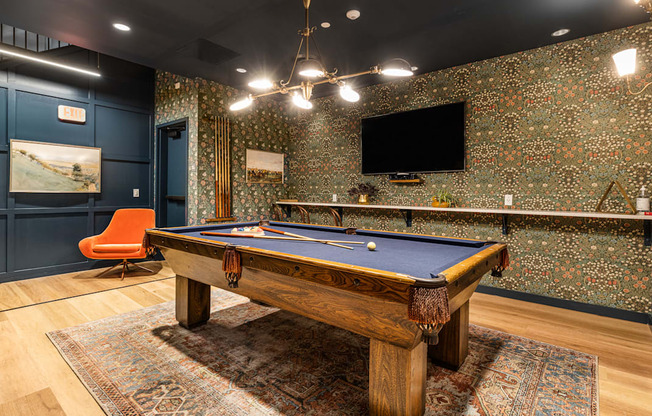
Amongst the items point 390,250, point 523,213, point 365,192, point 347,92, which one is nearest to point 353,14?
point 347,92

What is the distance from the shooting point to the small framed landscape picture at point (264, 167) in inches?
201

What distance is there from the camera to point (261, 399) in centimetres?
166

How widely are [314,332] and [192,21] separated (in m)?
3.13

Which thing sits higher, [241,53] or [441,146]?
[241,53]

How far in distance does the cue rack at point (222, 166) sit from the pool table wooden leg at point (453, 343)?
11.2ft

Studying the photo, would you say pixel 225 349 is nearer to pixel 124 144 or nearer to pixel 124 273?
pixel 124 273

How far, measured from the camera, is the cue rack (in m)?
4.57

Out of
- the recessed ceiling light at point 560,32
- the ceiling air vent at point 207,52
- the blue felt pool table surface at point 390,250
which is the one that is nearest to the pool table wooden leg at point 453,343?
the blue felt pool table surface at point 390,250

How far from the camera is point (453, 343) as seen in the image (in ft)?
6.48

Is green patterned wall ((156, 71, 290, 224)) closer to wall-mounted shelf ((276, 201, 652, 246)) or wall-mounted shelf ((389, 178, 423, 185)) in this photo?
wall-mounted shelf ((276, 201, 652, 246))

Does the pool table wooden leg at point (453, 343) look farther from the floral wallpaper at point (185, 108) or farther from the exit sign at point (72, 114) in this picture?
the exit sign at point (72, 114)

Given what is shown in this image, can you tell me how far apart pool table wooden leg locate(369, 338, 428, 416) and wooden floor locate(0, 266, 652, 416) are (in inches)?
42.0

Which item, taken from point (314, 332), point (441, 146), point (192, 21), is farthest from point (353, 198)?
point (192, 21)

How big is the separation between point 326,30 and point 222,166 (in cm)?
253
